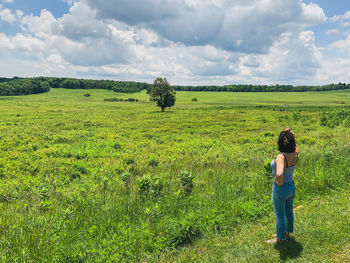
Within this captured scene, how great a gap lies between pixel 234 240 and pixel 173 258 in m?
1.50

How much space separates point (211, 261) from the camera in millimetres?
4652

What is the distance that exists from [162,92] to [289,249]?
2283 inches

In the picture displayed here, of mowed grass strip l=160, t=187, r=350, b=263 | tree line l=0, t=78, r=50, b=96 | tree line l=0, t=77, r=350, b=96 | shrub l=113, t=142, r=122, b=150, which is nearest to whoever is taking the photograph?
mowed grass strip l=160, t=187, r=350, b=263

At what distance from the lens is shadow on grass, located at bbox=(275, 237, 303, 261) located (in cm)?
457

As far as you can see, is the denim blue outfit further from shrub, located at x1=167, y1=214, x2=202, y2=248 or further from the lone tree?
the lone tree

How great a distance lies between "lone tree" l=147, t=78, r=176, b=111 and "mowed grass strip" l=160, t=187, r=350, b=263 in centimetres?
5662

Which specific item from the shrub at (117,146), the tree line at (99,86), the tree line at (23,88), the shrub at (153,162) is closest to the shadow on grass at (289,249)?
the shrub at (153,162)

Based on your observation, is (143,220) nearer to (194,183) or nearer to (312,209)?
(194,183)

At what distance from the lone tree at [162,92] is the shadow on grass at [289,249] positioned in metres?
57.6

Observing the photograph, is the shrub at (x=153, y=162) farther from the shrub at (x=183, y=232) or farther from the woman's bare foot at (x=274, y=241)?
the woman's bare foot at (x=274, y=241)

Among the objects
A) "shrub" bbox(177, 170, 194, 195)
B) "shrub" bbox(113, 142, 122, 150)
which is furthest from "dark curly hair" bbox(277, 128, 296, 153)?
"shrub" bbox(113, 142, 122, 150)

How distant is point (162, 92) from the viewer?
61.0 m

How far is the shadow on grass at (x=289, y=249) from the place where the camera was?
15.0ft

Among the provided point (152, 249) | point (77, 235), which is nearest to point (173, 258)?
point (152, 249)
